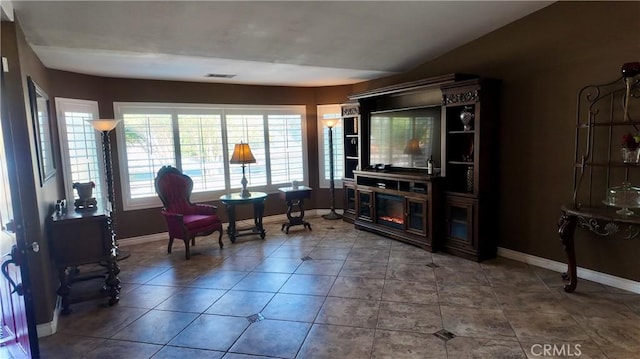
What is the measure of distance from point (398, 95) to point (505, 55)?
1.53 meters

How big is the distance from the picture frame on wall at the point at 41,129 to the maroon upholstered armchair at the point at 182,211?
4.48 ft

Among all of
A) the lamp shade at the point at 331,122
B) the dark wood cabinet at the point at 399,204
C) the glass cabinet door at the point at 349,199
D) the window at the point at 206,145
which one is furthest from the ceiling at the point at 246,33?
the glass cabinet door at the point at 349,199

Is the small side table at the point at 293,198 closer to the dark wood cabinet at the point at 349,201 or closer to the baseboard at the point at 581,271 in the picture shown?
the dark wood cabinet at the point at 349,201

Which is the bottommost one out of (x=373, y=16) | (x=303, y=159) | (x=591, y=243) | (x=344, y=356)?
(x=344, y=356)

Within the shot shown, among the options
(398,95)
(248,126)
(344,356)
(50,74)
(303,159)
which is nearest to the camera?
(344,356)

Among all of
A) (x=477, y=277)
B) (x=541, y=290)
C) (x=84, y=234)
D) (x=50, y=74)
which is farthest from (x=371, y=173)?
(x=50, y=74)

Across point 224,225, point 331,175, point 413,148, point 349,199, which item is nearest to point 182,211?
point 224,225

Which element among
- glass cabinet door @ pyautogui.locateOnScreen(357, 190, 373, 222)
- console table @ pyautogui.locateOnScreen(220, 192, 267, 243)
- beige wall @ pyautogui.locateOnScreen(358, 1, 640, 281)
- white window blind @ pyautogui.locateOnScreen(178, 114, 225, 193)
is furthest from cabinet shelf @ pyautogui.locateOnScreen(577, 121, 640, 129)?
white window blind @ pyautogui.locateOnScreen(178, 114, 225, 193)

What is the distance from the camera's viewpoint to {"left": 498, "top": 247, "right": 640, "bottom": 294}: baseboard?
136 inches

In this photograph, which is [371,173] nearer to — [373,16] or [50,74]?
[373,16]

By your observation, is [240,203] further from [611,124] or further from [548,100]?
[611,124]

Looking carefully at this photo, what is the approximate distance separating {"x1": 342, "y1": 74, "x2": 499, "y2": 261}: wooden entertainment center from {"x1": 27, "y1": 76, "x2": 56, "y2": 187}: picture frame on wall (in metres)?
3.94

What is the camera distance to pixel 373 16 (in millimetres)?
3697

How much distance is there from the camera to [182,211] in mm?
5301
